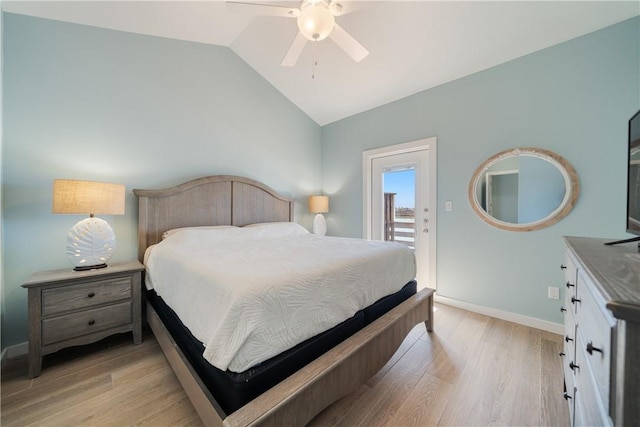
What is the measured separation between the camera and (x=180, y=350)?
1.42 metres

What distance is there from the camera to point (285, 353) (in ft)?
3.64

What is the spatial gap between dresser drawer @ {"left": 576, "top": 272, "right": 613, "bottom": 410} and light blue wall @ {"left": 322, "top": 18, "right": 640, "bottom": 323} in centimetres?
174

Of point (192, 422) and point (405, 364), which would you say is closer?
point (192, 422)

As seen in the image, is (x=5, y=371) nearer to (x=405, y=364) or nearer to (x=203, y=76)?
(x=405, y=364)

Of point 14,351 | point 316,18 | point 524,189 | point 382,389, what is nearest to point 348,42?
point 316,18

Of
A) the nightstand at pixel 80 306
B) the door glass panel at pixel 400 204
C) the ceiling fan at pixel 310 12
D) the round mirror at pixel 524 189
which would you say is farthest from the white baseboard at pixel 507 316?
the nightstand at pixel 80 306

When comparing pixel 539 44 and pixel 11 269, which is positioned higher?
pixel 539 44

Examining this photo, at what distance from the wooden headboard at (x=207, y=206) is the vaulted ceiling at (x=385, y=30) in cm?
154

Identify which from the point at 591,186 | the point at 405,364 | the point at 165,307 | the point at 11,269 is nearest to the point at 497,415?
the point at 405,364

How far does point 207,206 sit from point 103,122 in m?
1.18

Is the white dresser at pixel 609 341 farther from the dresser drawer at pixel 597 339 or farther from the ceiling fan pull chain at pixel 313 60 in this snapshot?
the ceiling fan pull chain at pixel 313 60

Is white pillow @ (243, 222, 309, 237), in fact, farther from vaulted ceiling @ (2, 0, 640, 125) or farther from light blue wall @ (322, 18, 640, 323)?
vaulted ceiling @ (2, 0, 640, 125)

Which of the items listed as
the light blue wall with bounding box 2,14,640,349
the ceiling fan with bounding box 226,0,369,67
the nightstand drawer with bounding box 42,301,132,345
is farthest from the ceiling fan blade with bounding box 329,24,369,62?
the nightstand drawer with bounding box 42,301,132,345

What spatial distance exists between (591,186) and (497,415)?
1.99 metres
